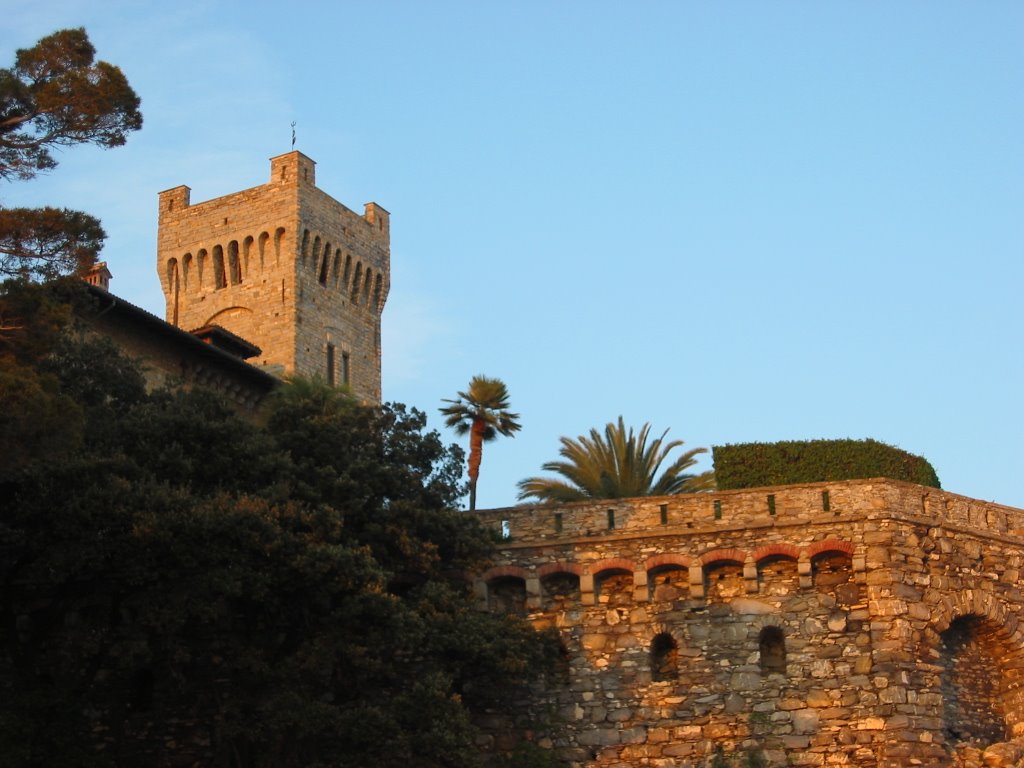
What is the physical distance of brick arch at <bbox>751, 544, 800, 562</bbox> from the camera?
2500 cm

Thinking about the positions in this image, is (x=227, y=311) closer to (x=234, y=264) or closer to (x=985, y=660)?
(x=234, y=264)

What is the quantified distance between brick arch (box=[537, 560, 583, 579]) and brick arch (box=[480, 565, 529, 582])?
266mm

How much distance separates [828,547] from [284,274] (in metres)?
25.6

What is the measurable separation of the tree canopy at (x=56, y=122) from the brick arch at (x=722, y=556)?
10861mm

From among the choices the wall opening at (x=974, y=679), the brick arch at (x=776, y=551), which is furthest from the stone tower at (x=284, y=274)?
the wall opening at (x=974, y=679)

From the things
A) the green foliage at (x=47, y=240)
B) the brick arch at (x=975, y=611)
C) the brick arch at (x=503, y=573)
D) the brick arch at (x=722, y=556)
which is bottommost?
the brick arch at (x=975, y=611)

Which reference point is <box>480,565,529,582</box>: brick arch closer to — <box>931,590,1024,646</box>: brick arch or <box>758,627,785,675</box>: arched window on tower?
<box>758,627,785,675</box>: arched window on tower

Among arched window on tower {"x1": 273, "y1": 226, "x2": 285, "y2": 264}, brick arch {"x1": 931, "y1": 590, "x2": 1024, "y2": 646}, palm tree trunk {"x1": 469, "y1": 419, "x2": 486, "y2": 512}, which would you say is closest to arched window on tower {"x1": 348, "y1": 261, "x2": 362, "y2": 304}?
arched window on tower {"x1": 273, "y1": 226, "x2": 285, "y2": 264}

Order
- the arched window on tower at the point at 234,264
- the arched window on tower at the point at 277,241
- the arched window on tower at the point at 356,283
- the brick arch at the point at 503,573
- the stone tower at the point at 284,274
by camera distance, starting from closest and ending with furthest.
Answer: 1. the brick arch at the point at 503,573
2. the stone tower at the point at 284,274
3. the arched window on tower at the point at 277,241
4. the arched window on tower at the point at 234,264
5. the arched window on tower at the point at 356,283

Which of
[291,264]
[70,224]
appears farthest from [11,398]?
[291,264]

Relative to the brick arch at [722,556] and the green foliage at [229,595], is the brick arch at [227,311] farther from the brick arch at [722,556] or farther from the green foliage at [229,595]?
the brick arch at [722,556]

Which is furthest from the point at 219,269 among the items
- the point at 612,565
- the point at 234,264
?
the point at 612,565

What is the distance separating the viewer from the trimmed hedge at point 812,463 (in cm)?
2709

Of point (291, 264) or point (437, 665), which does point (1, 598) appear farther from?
point (291, 264)
